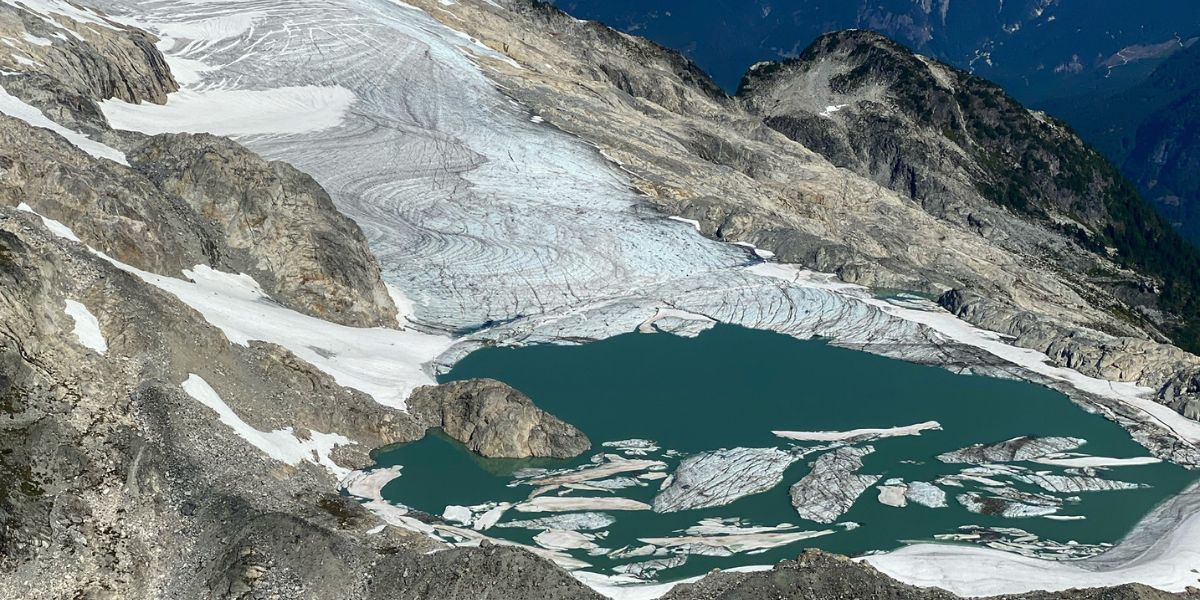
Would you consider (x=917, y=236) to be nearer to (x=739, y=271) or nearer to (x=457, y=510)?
(x=739, y=271)

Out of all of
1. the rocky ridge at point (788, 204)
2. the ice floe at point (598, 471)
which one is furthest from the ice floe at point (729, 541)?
the rocky ridge at point (788, 204)

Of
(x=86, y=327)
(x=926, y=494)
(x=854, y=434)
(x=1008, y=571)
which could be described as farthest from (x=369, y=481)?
(x=1008, y=571)

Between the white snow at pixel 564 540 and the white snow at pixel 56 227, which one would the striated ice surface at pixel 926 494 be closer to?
the white snow at pixel 564 540

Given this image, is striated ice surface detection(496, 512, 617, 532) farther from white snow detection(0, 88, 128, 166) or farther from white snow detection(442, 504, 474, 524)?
white snow detection(0, 88, 128, 166)

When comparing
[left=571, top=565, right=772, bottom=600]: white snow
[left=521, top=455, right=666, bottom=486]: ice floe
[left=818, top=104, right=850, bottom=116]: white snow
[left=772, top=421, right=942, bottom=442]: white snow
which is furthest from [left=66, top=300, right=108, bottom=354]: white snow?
[left=818, top=104, right=850, bottom=116]: white snow

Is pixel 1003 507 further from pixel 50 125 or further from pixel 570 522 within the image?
pixel 50 125

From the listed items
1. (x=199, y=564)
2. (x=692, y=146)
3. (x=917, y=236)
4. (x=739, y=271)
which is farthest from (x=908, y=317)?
(x=199, y=564)
